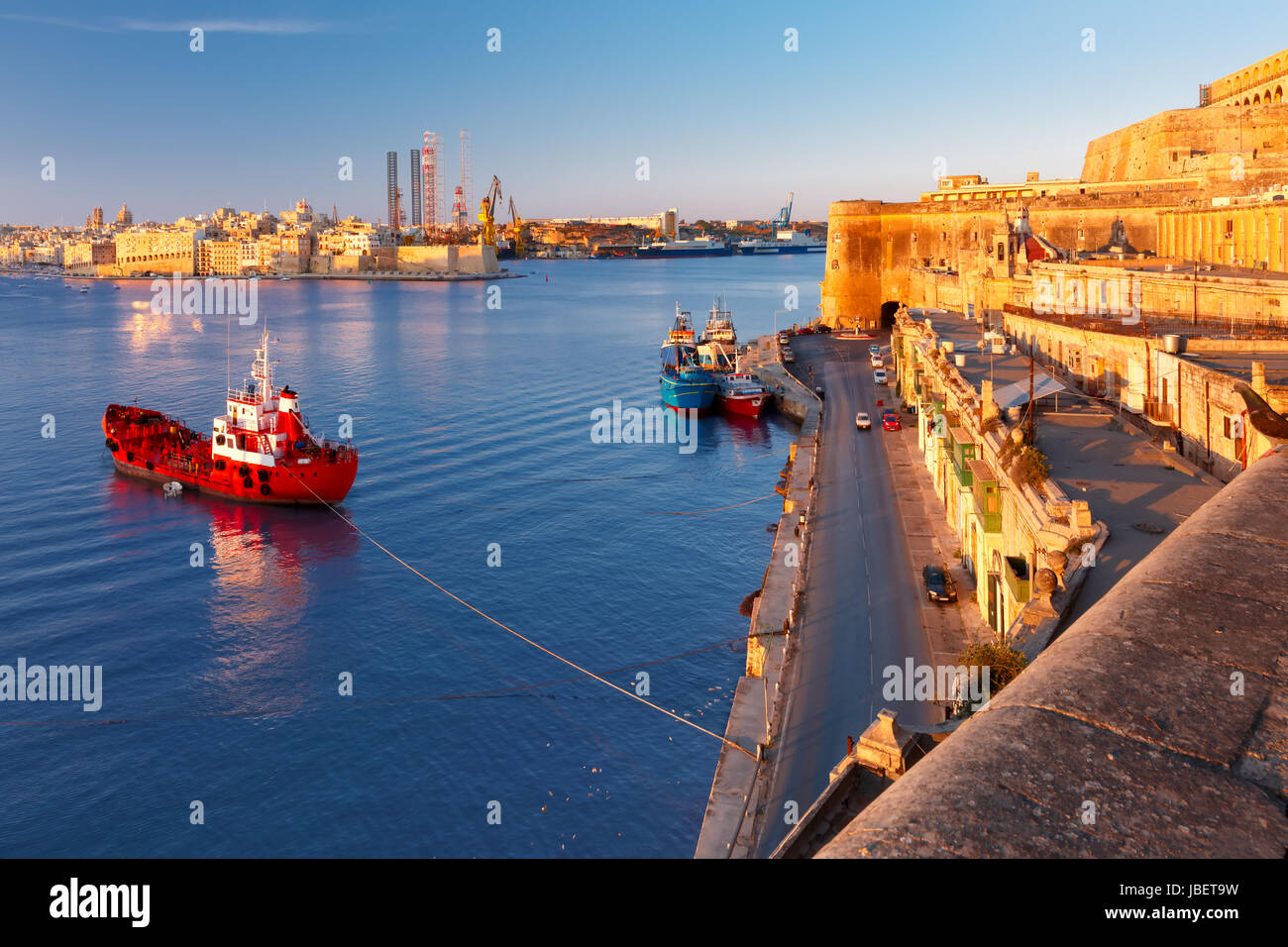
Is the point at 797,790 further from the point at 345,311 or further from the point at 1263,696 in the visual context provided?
the point at 345,311

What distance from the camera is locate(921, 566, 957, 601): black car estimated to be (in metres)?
16.4

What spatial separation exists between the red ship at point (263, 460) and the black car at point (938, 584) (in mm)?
18257

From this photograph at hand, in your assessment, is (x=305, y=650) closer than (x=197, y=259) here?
Yes

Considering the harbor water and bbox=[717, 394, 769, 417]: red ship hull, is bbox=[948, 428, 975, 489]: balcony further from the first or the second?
bbox=[717, 394, 769, 417]: red ship hull

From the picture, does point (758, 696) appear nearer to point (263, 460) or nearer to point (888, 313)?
point (263, 460)

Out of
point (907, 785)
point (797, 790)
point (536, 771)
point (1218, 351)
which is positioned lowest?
point (536, 771)

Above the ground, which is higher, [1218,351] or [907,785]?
[1218,351]

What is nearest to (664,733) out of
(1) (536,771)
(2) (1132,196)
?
(1) (536,771)

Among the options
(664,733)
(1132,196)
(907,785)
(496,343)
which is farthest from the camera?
(496,343)

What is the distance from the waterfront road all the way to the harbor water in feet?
6.25

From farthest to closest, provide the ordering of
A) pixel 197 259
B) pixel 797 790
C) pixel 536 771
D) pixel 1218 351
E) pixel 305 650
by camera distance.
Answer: pixel 197 259 → pixel 305 650 → pixel 1218 351 → pixel 536 771 → pixel 797 790

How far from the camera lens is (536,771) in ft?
47.0
